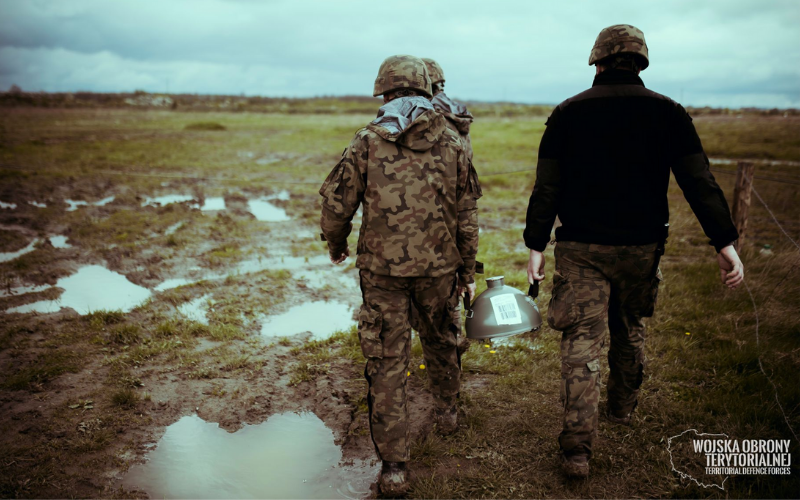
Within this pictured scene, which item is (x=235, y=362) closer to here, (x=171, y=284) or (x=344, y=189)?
(x=344, y=189)

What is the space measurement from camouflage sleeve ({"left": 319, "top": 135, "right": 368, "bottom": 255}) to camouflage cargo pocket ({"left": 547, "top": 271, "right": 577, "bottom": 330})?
1297 millimetres

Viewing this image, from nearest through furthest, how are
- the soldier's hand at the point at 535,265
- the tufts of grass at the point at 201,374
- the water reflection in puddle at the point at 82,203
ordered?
1. the soldier's hand at the point at 535,265
2. the tufts of grass at the point at 201,374
3. the water reflection in puddle at the point at 82,203

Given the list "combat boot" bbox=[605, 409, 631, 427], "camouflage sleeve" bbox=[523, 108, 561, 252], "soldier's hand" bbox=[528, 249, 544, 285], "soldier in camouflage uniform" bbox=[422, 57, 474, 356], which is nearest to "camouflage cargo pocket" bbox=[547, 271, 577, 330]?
"soldier's hand" bbox=[528, 249, 544, 285]

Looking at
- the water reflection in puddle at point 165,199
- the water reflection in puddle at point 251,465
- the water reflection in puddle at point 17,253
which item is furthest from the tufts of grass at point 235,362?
the water reflection in puddle at point 165,199

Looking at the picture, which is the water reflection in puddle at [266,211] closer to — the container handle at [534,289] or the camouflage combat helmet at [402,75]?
the camouflage combat helmet at [402,75]

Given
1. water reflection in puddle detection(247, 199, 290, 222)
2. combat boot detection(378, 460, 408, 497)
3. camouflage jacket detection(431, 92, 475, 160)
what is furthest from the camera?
water reflection in puddle detection(247, 199, 290, 222)

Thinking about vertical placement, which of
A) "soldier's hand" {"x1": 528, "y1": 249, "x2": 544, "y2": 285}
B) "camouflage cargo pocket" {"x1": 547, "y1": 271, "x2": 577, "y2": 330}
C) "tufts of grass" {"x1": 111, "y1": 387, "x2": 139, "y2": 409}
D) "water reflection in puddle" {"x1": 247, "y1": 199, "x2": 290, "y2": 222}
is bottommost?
"tufts of grass" {"x1": 111, "y1": 387, "x2": 139, "y2": 409}

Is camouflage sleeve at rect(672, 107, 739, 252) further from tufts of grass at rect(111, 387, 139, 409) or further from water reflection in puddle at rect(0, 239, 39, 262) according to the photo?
water reflection in puddle at rect(0, 239, 39, 262)

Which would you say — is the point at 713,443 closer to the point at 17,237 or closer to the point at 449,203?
the point at 449,203

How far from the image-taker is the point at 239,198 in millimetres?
11781

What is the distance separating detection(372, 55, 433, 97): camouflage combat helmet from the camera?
3.00 meters

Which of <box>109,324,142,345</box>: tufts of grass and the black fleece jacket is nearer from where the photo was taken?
the black fleece jacket

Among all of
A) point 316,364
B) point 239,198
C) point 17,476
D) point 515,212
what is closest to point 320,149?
point 239,198

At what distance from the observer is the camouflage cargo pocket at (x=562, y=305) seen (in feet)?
9.47
